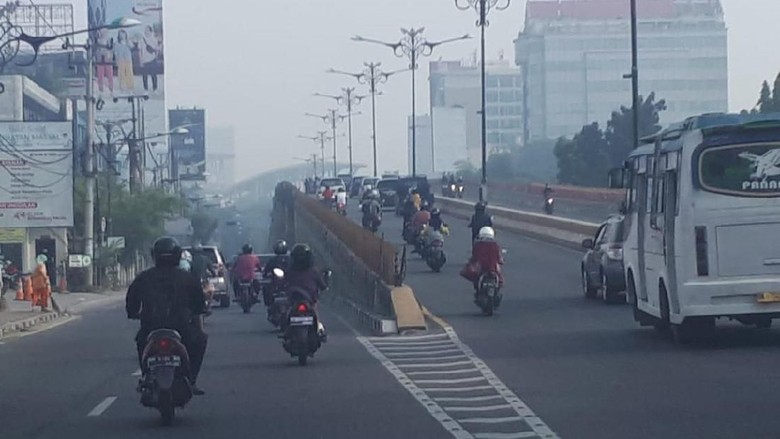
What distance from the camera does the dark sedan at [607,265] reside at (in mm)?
28938

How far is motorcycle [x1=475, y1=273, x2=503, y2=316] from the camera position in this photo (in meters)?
27.4

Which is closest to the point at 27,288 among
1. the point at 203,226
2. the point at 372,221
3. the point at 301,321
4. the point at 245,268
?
the point at 245,268

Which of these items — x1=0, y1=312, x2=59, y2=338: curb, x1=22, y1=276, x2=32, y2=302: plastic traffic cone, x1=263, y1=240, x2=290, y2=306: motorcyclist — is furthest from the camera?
x1=22, y1=276, x2=32, y2=302: plastic traffic cone

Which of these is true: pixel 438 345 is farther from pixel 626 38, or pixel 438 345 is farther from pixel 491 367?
pixel 626 38

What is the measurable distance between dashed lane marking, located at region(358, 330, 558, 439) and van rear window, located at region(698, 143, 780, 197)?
12.2 ft

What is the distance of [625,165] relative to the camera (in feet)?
79.4

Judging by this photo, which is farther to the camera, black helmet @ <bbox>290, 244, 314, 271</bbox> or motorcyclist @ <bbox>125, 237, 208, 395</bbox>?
black helmet @ <bbox>290, 244, 314, 271</bbox>

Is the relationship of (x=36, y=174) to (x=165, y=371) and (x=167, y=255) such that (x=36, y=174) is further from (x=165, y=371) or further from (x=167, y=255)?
(x=165, y=371)

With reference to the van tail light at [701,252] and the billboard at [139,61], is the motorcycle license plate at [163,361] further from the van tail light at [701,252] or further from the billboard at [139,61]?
the billboard at [139,61]

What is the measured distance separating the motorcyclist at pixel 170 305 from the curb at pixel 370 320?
11.2 m

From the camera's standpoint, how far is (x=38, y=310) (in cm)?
4241

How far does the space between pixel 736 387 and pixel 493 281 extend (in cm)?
1175

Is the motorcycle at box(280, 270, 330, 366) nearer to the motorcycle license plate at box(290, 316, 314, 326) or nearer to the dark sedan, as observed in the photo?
the motorcycle license plate at box(290, 316, 314, 326)

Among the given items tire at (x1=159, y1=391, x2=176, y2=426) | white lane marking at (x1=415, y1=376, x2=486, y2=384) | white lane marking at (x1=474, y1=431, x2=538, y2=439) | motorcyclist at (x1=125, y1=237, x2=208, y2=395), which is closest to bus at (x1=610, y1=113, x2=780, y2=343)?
white lane marking at (x1=415, y1=376, x2=486, y2=384)
